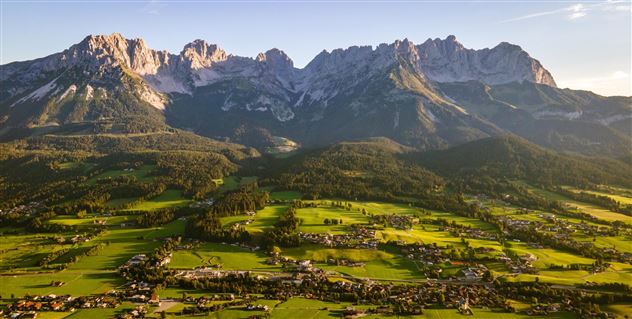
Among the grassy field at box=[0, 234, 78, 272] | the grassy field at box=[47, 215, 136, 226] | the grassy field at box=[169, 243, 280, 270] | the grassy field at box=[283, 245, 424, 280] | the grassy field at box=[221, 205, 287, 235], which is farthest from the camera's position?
the grassy field at box=[47, 215, 136, 226]

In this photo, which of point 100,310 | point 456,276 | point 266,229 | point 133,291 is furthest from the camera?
point 266,229

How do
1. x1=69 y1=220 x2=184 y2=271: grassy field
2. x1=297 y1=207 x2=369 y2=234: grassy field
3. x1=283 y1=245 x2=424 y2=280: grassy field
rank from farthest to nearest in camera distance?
x1=297 y1=207 x2=369 y2=234: grassy field < x1=69 y1=220 x2=184 y2=271: grassy field < x1=283 y1=245 x2=424 y2=280: grassy field

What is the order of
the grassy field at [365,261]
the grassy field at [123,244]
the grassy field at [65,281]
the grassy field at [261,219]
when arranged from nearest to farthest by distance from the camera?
1. the grassy field at [65,281]
2. the grassy field at [365,261]
3. the grassy field at [123,244]
4. the grassy field at [261,219]

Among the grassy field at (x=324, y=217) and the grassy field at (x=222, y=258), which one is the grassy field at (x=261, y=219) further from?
the grassy field at (x=222, y=258)

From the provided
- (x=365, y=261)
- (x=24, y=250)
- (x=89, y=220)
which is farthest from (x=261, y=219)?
(x=24, y=250)

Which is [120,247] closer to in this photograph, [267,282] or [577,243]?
[267,282]

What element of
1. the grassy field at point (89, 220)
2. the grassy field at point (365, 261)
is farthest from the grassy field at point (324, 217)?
the grassy field at point (89, 220)

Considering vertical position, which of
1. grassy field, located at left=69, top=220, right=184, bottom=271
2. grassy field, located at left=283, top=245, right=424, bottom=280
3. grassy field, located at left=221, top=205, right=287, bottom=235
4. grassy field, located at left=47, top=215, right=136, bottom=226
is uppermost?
grassy field, located at left=47, top=215, right=136, bottom=226

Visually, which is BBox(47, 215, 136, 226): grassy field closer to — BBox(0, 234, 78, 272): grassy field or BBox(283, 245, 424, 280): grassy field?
BBox(0, 234, 78, 272): grassy field

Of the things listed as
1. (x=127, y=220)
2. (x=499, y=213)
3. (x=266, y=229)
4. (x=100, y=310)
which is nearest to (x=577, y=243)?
(x=499, y=213)

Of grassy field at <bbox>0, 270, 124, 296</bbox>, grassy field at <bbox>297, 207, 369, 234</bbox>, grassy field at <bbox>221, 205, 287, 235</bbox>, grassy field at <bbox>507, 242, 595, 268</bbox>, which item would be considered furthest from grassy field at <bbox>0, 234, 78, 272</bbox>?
grassy field at <bbox>507, 242, 595, 268</bbox>

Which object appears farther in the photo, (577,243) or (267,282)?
(577,243)
